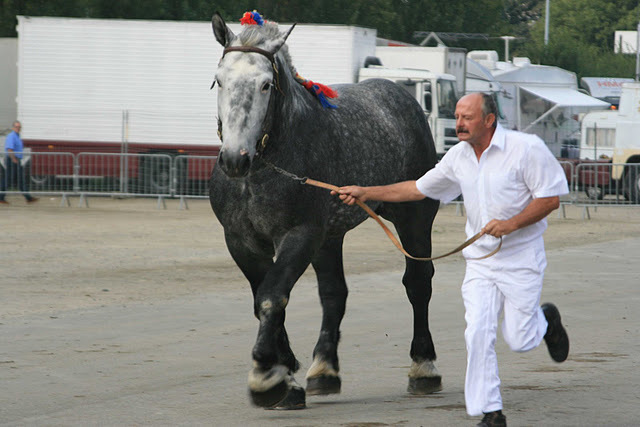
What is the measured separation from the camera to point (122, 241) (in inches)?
692

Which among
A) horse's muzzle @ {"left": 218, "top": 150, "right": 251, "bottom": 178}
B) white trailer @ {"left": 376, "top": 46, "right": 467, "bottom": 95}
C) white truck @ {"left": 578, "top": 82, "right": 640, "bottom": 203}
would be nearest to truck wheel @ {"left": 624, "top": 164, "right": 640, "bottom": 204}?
white truck @ {"left": 578, "top": 82, "right": 640, "bottom": 203}

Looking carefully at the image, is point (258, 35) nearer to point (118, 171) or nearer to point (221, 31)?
point (221, 31)

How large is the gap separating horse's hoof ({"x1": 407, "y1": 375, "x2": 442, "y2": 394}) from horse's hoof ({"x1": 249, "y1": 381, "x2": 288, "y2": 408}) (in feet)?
4.79

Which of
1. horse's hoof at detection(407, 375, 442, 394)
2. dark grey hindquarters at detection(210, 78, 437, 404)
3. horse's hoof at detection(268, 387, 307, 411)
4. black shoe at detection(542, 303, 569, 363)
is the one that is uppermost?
dark grey hindquarters at detection(210, 78, 437, 404)

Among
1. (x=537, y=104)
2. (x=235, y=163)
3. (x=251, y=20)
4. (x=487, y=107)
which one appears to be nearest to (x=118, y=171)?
(x=537, y=104)

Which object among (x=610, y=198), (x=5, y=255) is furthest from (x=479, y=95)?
(x=610, y=198)

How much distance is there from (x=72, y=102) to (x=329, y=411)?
76.4 ft

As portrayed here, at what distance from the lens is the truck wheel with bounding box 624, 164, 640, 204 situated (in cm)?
2400

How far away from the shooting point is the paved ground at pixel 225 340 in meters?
6.56

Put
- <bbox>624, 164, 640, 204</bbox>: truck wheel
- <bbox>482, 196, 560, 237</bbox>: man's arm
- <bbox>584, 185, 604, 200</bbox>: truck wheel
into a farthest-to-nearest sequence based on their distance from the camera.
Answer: <bbox>624, 164, 640, 204</bbox>: truck wheel < <bbox>584, 185, 604, 200</bbox>: truck wheel < <bbox>482, 196, 560, 237</bbox>: man's arm

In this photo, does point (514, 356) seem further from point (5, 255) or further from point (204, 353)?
point (5, 255)

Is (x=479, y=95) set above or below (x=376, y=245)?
above

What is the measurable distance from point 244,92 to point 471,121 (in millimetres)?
1257

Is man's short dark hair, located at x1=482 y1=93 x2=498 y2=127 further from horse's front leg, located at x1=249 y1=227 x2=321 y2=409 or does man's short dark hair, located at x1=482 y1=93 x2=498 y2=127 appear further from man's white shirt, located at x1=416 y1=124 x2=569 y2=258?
horse's front leg, located at x1=249 y1=227 x2=321 y2=409
